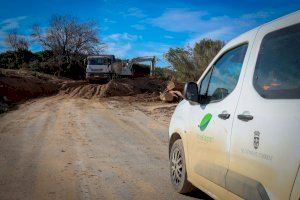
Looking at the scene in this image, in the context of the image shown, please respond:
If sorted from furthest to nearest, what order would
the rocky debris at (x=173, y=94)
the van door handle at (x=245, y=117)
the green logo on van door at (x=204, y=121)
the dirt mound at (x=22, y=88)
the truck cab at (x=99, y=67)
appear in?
1. the truck cab at (x=99, y=67)
2. the dirt mound at (x=22, y=88)
3. the rocky debris at (x=173, y=94)
4. the green logo on van door at (x=204, y=121)
5. the van door handle at (x=245, y=117)

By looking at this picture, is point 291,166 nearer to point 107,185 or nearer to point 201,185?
point 201,185

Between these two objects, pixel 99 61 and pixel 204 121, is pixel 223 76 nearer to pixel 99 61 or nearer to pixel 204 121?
pixel 204 121

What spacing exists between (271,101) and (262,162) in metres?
0.47

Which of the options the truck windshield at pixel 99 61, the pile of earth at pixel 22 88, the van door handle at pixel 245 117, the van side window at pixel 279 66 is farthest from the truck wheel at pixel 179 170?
the truck windshield at pixel 99 61

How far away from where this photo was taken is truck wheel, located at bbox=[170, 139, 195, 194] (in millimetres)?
5582

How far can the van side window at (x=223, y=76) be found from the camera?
436 cm

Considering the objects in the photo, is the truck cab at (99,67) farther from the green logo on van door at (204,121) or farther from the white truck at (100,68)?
the green logo on van door at (204,121)

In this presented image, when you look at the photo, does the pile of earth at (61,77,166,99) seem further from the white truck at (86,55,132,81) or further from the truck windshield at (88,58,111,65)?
the truck windshield at (88,58,111,65)

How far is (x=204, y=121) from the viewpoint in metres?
4.79

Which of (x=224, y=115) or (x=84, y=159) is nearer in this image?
(x=224, y=115)

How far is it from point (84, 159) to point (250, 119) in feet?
17.8

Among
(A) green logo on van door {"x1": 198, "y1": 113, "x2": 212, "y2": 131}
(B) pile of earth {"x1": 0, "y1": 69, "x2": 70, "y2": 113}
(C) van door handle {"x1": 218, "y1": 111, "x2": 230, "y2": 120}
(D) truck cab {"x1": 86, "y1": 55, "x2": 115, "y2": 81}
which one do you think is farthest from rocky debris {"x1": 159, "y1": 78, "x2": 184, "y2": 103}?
(C) van door handle {"x1": 218, "y1": 111, "x2": 230, "y2": 120}

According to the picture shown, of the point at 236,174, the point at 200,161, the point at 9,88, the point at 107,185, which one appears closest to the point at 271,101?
the point at 236,174

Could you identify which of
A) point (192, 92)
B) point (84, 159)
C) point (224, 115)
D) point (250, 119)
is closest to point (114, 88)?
point (84, 159)
